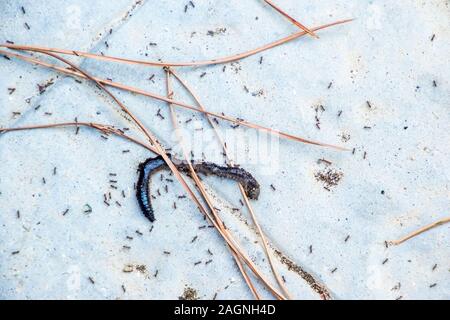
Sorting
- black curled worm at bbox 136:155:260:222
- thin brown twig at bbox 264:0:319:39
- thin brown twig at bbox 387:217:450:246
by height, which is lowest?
thin brown twig at bbox 387:217:450:246

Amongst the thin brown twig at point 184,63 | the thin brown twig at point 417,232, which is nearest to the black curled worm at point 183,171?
the thin brown twig at point 184,63

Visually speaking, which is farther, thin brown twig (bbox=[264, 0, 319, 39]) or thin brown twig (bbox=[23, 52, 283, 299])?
thin brown twig (bbox=[264, 0, 319, 39])

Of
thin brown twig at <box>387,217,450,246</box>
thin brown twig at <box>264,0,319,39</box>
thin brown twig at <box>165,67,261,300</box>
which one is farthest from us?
thin brown twig at <box>264,0,319,39</box>

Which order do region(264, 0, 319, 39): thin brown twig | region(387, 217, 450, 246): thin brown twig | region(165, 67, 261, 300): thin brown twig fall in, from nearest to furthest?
region(165, 67, 261, 300): thin brown twig → region(387, 217, 450, 246): thin brown twig → region(264, 0, 319, 39): thin brown twig

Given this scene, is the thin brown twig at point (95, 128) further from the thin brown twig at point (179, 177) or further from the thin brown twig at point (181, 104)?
the thin brown twig at point (181, 104)

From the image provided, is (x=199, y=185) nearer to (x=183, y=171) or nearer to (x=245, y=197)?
(x=183, y=171)

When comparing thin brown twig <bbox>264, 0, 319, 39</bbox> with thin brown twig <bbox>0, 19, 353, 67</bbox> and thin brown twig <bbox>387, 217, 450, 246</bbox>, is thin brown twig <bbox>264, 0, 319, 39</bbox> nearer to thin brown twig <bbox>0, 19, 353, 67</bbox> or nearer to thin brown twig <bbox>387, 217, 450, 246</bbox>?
thin brown twig <bbox>0, 19, 353, 67</bbox>

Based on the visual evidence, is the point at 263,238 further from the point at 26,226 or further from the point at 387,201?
the point at 26,226

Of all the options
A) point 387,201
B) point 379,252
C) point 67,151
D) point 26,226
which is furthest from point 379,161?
A: point 26,226

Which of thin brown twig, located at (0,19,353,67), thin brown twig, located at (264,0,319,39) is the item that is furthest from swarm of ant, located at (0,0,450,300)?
thin brown twig, located at (264,0,319,39)
